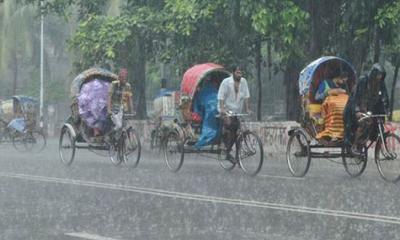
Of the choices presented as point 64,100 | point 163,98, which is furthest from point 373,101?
point 64,100

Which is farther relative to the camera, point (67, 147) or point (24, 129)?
point (24, 129)

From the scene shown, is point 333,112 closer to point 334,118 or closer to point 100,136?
point 334,118

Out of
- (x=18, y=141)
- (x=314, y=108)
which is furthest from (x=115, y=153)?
(x=18, y=141)

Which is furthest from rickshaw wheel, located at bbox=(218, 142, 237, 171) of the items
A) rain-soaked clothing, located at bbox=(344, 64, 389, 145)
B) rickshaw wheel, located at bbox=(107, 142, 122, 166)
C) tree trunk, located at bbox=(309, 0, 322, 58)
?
tree trunk, located at bbox=(309, 0, 322, 58)

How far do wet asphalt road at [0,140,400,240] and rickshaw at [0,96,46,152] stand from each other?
25.8 feet

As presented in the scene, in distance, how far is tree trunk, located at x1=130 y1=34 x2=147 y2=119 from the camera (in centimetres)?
2428

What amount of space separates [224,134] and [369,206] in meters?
4.68

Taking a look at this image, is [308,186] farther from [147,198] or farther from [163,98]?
[163,98]

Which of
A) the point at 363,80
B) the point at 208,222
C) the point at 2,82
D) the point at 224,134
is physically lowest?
the point at 208,222

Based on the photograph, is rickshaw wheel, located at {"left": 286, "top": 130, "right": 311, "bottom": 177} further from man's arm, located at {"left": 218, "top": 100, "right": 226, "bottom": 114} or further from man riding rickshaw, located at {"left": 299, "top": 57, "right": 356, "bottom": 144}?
man's arm, located at {"left": 218, "top": 100, "right": 226, "bottom": 114}

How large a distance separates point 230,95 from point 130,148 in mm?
2472

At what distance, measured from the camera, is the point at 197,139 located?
45.6 ft

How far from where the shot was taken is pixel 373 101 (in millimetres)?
11578

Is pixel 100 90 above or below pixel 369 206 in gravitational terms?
above
